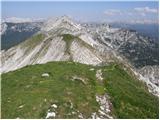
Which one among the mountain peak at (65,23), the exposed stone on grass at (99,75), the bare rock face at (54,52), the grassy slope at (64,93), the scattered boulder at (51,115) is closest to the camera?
the scattered boulder at (51,115)

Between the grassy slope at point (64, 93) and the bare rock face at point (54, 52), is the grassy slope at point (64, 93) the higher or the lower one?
the higher one

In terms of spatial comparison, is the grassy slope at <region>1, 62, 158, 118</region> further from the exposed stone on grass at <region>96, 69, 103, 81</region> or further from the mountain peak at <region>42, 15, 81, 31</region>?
the mountain peak at <region>42, 15, 81, 31</region>

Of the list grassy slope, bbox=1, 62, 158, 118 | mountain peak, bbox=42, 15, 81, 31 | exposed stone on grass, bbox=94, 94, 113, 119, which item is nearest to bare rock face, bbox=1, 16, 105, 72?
mountain peak, bbox=42, 15, 81, 31

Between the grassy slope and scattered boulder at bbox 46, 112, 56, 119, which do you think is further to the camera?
the grassy slope

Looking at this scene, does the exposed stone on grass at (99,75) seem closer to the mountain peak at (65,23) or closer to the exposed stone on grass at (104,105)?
the exposed stone on grass at (104,105)

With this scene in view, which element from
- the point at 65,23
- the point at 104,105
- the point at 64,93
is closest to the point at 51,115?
the point at 64,93

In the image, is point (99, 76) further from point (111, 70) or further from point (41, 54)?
point (41, 54)

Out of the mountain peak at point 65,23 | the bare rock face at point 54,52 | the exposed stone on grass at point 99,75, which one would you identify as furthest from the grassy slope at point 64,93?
the mountain peak at point 65,23

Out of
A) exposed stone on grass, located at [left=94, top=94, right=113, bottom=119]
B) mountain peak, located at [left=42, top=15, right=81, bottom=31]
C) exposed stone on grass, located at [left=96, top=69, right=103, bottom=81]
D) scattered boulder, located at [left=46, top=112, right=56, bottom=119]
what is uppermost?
scattered boulder, located at [left=46, top=112, right=56, bottom=119]

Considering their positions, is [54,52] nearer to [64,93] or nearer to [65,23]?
[65,23]
